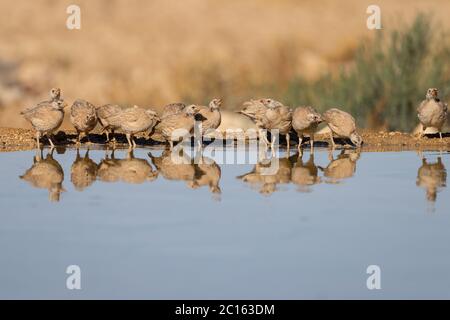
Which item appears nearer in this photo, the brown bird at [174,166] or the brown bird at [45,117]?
the brown bird at [174,166]

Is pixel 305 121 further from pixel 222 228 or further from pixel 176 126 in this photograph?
pixel 222 228

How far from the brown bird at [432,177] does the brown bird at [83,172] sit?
3977 mm

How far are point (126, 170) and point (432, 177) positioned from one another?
3904 millimetres

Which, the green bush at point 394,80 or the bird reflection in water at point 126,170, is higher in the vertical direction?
the green bush at point 394,80

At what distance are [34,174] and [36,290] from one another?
16.6 feet

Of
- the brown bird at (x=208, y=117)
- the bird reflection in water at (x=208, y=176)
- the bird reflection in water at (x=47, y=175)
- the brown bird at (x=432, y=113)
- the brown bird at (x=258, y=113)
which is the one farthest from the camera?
the brown bird at (x=432, y=113)

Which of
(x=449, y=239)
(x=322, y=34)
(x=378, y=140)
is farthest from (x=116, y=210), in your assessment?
(x=322, y=34)

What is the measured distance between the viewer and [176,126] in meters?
15.8

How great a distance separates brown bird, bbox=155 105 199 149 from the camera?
15836 mm

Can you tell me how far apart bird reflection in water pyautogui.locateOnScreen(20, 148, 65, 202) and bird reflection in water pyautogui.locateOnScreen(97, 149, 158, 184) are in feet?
1.78

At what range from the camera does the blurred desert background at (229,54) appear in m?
22.2

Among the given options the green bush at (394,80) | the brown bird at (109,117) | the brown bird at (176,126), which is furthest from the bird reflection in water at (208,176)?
the green bush at (394,80)

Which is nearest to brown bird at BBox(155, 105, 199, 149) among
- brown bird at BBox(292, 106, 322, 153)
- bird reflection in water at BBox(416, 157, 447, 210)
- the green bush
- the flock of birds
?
the flock of birds

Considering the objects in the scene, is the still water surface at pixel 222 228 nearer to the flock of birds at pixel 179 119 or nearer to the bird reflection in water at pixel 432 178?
the bird reflection in water at pixel 432 178
